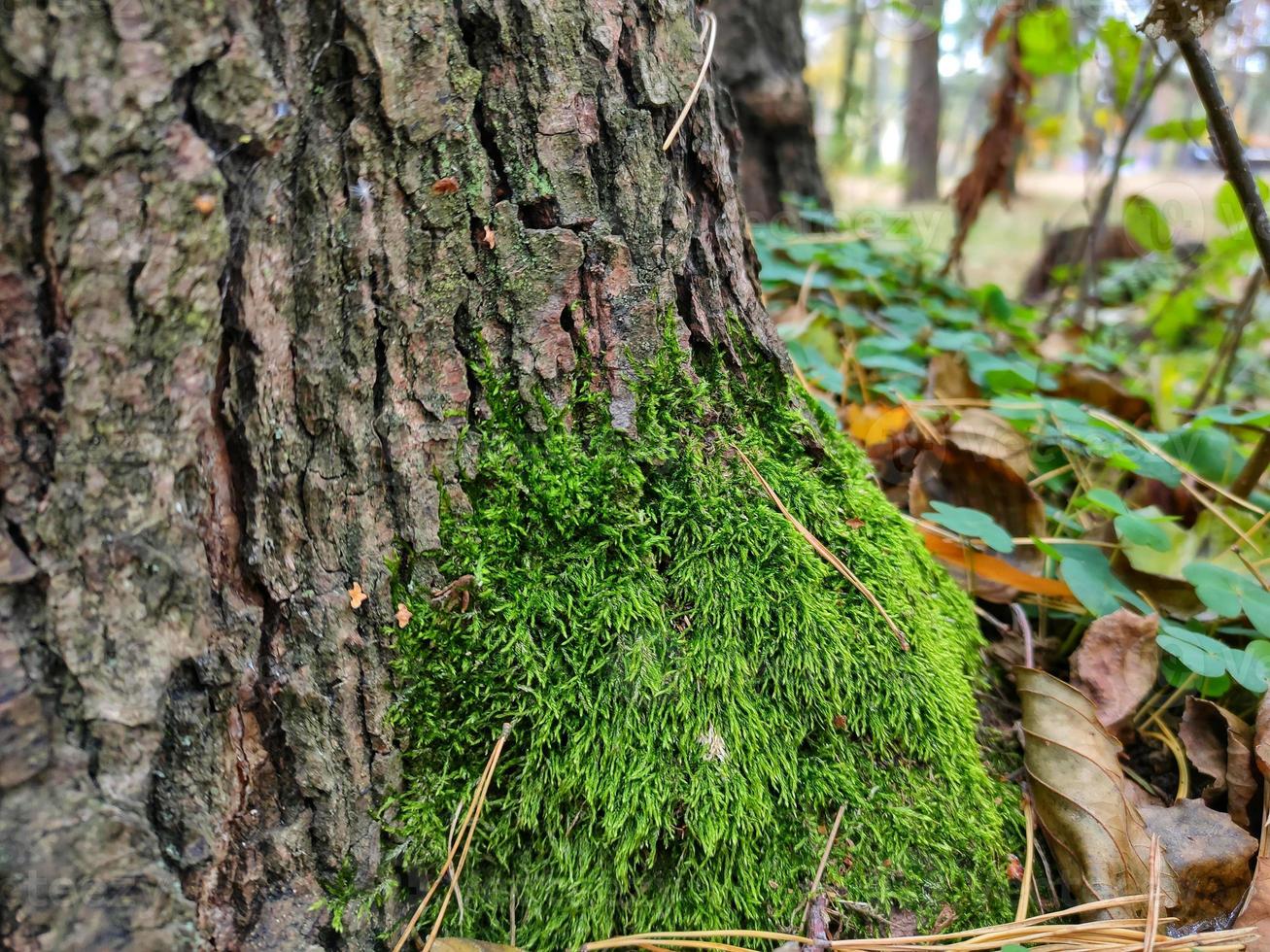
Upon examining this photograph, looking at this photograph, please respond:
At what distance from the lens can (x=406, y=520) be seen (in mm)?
1154

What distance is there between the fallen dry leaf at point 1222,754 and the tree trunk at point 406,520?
1.51 ft

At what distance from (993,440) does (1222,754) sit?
2.61 feet

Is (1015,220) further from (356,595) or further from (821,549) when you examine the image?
(356,595)

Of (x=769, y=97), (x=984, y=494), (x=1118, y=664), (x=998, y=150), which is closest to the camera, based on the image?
(x=1118, y=664)

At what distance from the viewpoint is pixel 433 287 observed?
1.11 meters

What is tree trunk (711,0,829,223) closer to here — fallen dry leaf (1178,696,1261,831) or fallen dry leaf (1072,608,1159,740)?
fallen dry leaf (1072,608,1159,740)

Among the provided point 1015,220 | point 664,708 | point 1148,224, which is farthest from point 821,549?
point 1015,220

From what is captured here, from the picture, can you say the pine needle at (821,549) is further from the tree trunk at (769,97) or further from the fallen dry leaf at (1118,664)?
the tree trunk at (769,97)

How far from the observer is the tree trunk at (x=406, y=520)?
2.92ft

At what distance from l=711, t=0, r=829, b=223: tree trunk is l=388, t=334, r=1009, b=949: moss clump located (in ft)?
8.91

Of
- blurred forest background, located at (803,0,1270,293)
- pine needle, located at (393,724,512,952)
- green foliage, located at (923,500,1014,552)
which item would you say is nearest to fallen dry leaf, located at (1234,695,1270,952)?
green foliage, located at (923,500,1014,552)

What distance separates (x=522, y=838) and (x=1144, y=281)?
7.96 metres

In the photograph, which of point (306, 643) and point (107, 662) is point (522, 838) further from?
point (107, 662)

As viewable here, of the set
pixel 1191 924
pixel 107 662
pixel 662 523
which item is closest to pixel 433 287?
pixel 662 523
